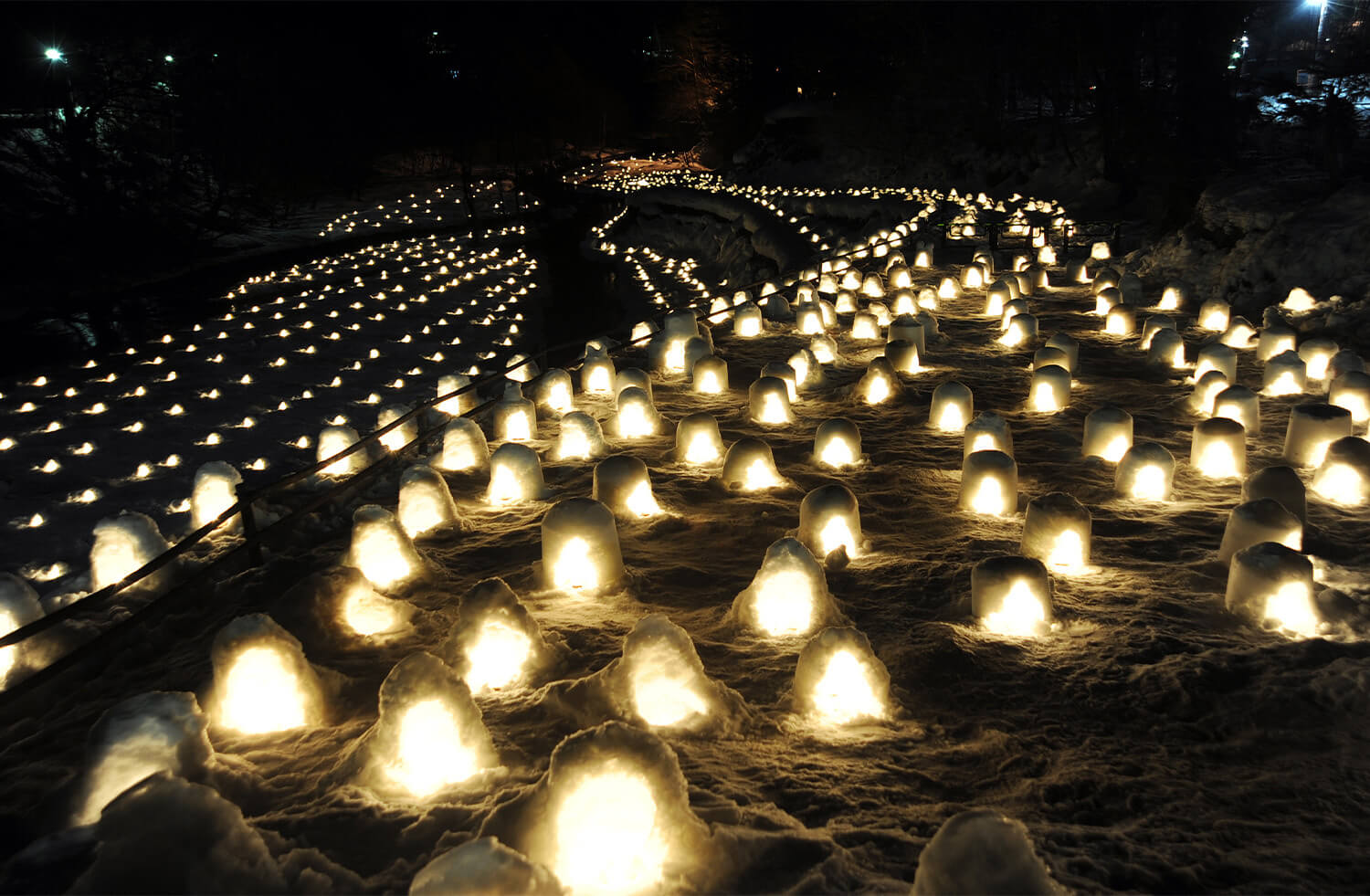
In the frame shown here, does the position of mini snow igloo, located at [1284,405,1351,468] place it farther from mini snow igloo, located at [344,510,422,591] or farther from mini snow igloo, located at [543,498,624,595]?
mini snow igloo, located at [344,510,422,591]

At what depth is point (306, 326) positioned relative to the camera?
1873 centimetres

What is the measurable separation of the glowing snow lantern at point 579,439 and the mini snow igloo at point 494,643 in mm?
3275

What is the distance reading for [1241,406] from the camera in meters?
7.01

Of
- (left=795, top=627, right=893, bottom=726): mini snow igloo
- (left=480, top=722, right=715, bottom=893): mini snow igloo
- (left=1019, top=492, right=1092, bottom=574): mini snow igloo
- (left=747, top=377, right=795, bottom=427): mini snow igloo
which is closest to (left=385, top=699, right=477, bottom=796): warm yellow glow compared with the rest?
Answer: (left=480, top=722, right=715, bottom=893): mini snow igloo

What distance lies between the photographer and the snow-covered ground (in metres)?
2.83

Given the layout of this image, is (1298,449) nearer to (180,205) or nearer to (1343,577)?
(1343,577)

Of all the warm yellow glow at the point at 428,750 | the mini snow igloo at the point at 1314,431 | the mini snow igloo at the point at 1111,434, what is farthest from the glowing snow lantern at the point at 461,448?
the mini snow igloo at the point at 1314,431

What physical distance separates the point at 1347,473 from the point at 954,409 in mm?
2862

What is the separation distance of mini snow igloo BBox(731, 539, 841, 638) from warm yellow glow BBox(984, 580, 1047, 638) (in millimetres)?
848

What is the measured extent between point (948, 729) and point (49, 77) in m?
Result: 33.3

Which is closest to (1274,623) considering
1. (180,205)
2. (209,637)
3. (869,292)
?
(209,637)

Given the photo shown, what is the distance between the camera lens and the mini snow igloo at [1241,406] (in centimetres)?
700

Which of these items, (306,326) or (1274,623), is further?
(306,326)

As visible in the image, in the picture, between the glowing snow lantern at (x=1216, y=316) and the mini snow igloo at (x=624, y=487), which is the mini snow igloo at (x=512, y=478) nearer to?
the mini snow igloo at (x=624, y=487)
